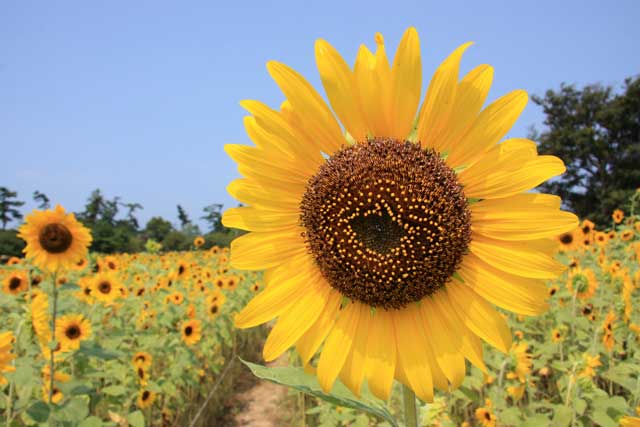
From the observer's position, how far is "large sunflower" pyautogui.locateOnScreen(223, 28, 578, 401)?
1.33 metres

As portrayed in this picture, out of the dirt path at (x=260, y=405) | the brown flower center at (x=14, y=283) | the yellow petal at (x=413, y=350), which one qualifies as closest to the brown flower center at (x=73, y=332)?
the brown flower center at (x=14, y=283)

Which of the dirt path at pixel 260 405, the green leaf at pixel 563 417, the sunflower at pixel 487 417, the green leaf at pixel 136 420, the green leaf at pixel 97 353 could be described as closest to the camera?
the green leaf at pixel 563 417

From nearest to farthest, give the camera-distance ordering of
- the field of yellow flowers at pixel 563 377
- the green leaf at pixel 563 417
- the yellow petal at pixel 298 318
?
1. the yellow petal at pixel 298 318
2. the green leaf at pixel 563 417
3. the field of yellow flowers at pixel 563 377

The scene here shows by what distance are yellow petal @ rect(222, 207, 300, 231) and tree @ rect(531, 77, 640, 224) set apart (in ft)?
114

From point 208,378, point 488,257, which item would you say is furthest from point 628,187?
point 488,257

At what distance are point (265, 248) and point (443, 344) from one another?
0.63m

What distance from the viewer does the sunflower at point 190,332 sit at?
5.65 metres

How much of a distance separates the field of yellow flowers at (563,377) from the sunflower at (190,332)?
5.65 feet

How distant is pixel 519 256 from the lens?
135 cm

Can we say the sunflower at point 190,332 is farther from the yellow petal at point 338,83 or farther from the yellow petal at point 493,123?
the yellow petal at point 493,123

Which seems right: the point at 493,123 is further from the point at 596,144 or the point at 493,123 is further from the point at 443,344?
the point at 596,144

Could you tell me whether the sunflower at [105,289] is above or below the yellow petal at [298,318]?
below

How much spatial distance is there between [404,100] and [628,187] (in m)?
38.6

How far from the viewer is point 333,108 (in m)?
1.41
